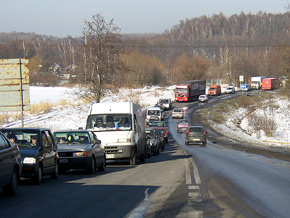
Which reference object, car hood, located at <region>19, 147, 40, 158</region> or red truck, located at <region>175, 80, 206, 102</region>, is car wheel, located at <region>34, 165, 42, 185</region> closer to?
car hood, located at <region>19, 147, 40, 158</region>

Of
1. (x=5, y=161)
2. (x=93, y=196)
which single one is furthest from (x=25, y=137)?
(x=93, y=196)

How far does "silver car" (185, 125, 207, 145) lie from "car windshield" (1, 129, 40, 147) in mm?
26548

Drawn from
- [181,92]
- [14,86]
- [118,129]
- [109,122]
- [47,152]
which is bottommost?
[47,152]

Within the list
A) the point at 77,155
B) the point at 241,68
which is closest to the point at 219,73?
the point at 241,68

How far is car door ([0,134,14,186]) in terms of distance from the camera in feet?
32.6

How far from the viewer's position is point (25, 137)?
1380 centimetres

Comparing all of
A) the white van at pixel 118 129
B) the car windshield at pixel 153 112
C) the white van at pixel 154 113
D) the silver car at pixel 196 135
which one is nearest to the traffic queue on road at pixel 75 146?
the white van at pixel 118 129

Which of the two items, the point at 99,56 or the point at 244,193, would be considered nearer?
the point at 244,193

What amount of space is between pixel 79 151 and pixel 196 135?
24.2 meters

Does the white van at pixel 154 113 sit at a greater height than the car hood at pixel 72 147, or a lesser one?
greater

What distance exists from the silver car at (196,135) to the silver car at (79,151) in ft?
73.0

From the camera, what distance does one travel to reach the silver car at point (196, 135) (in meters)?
39.1

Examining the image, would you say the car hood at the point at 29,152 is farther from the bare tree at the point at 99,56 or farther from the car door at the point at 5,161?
the bare tree at the point at 99,56

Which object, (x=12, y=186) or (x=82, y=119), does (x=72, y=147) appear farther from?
(x=82, y=119)
